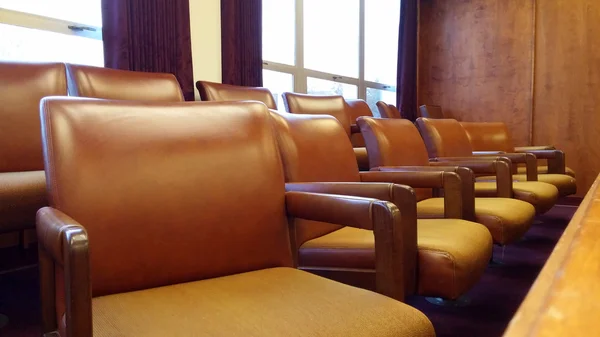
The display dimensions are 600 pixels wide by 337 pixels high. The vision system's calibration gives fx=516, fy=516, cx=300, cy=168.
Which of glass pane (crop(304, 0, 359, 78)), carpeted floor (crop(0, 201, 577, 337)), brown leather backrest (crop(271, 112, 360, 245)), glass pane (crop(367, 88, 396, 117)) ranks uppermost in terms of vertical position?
glass pane (crop(304, 0, 359, 78))

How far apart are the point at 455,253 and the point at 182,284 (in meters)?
0.72

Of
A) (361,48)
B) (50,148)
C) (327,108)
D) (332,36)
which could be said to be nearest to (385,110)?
(327,108)

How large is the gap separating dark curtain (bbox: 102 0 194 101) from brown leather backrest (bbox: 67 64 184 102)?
1.23ft

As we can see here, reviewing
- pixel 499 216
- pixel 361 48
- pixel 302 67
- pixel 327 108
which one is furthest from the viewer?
pixel 361 48

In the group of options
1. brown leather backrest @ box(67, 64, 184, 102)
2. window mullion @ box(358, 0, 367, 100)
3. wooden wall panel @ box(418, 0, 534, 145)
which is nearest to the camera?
brown leather backrest @ box(67, 64, 184, 102)

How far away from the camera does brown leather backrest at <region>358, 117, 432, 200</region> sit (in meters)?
2.32

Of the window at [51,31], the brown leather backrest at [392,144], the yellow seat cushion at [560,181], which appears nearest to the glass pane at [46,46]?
the window at [51,31]

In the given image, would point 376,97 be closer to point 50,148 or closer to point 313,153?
point 313,153

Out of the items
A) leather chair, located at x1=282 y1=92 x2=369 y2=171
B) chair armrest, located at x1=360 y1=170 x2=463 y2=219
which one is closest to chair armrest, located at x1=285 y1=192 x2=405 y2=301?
chair armrest, located at x1=360 y1=170 x2=463 y2=219

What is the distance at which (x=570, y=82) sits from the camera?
5.45m

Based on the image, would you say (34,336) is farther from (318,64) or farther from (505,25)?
(505,25)

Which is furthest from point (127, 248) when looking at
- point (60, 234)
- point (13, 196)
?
point (13, 196)

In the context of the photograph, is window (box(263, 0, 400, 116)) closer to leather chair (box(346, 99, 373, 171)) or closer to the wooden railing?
leather chair (box(346, 99, 373, 171))

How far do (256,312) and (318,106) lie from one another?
262 centimetres
